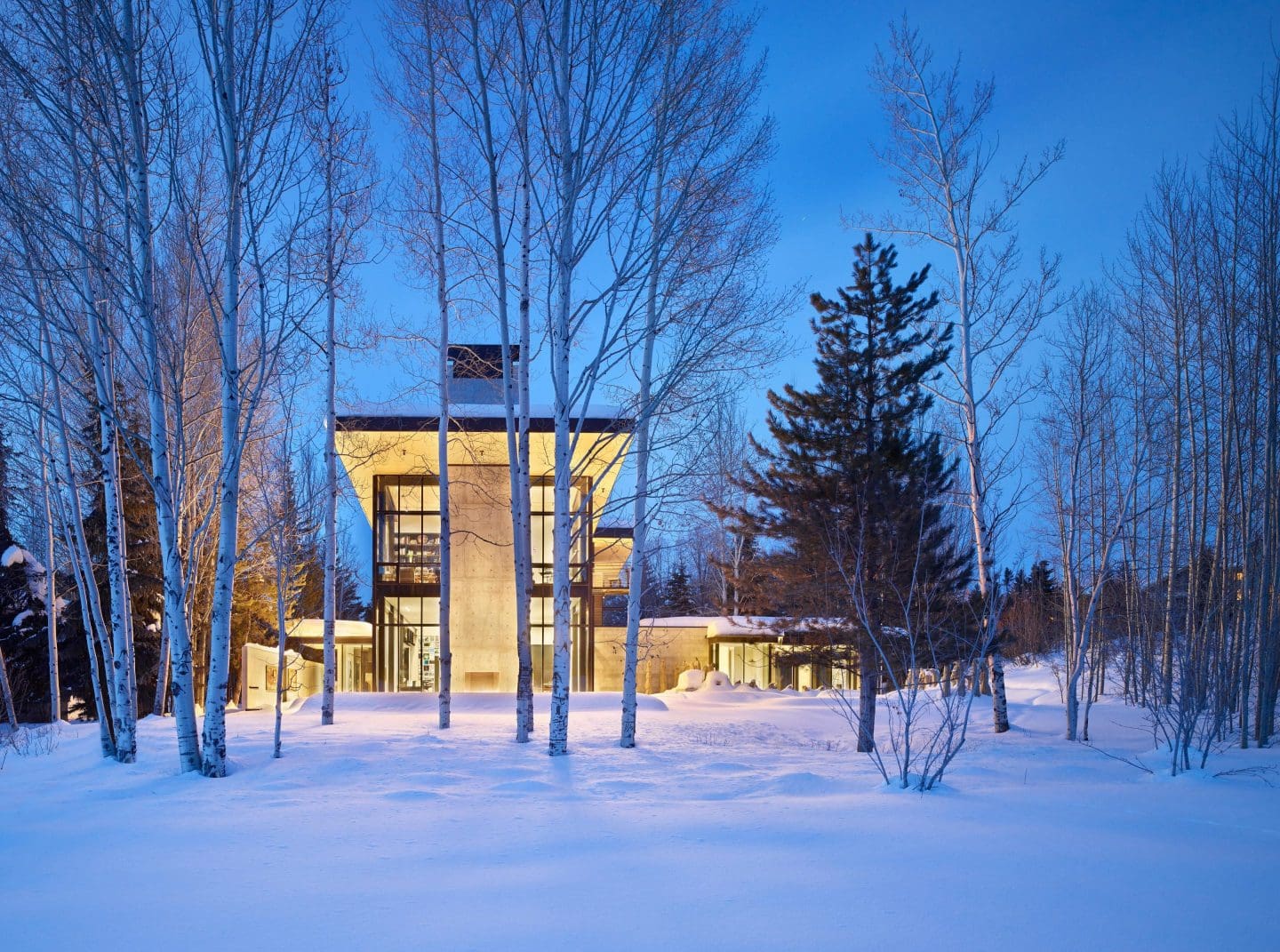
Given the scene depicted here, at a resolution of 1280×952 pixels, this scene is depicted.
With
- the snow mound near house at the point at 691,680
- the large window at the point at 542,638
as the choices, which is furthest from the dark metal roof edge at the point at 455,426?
the snow mound near house at the point at 691,680

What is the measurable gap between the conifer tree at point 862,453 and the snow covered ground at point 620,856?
4.53 metres

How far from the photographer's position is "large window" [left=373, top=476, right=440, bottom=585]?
79.5 ft

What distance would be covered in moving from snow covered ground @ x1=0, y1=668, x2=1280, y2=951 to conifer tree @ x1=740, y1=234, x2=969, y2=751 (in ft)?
14.9

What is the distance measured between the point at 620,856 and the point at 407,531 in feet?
67.5

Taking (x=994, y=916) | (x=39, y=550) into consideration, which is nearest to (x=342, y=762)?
(x=994, y=916)

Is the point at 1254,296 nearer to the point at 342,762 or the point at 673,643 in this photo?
the point at 342,762

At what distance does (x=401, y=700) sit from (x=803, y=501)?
11.8 meters

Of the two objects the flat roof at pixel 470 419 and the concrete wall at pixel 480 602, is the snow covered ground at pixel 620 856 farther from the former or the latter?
the concrete wall at pixel 480 602

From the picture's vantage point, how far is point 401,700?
68.3ft

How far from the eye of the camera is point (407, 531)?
24594 mm

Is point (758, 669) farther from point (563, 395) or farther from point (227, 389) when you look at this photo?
point (227, 389)

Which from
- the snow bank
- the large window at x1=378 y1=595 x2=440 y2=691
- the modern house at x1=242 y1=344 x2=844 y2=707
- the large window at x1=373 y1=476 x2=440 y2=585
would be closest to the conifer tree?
the modern house at x1=242 y1=344 x2=844 y2=707

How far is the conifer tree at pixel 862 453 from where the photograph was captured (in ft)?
45.0

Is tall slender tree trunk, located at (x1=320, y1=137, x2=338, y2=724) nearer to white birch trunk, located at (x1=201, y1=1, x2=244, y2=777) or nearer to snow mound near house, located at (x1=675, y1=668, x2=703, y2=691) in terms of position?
white birch trunk, located at (x1=201, y1=1, x2=244, y2=777)
